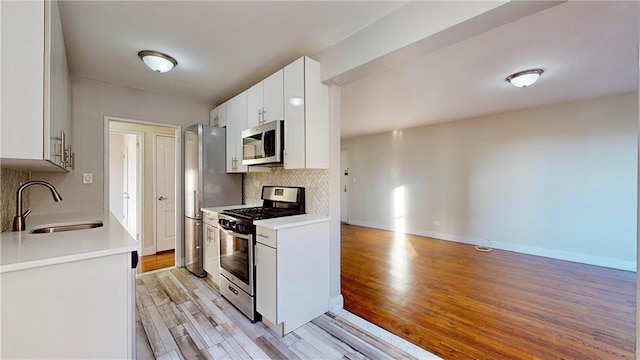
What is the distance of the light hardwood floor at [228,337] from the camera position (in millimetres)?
1823

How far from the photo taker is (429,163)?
17.8 ft

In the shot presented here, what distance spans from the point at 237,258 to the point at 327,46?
2.12m

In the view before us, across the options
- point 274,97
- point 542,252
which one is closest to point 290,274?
point 274,97

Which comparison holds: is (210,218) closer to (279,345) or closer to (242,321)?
(242,321)

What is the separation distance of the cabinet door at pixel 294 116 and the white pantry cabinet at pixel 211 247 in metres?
1.22

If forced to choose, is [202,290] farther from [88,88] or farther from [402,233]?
[402,233]

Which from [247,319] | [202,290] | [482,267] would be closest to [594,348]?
[482,267]

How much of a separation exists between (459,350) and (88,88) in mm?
4493

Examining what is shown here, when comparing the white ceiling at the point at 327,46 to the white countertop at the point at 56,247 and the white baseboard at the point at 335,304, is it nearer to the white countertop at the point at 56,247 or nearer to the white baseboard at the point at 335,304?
the white countertop at the point at 56,247

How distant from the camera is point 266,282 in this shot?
2.07 m

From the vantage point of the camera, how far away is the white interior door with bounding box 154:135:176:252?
4.33 meters

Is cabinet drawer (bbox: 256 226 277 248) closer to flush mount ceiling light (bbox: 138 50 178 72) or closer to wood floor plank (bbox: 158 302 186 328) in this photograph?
wood floor plank (bbox: 158 302 186 328)

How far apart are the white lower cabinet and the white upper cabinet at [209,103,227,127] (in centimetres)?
193

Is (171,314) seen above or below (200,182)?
below
